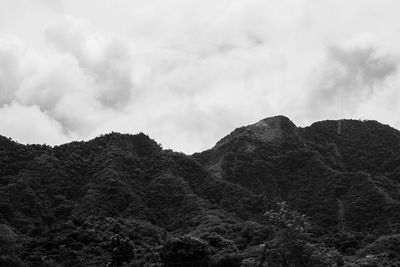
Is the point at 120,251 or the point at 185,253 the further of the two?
the point at 120,251

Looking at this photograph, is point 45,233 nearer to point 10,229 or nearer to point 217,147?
point 10,229

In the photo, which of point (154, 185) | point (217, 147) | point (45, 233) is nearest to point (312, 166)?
point (217, 147)

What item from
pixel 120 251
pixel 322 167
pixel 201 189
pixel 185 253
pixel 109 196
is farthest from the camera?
pixel 322 167

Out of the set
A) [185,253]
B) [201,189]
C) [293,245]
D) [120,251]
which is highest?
[201,189]

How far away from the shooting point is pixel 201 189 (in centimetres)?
9262

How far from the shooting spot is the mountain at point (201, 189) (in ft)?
225

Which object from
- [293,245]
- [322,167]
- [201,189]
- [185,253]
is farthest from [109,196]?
[293,245]

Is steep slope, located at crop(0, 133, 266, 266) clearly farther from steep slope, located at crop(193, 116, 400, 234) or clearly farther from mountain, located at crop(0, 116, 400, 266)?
steep slope, located at crop(193, 116, 400, 234)

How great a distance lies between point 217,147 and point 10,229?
48.5 m

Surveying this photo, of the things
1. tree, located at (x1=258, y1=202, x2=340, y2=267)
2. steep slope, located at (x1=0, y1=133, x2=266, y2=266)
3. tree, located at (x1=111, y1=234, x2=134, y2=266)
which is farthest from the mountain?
tree, located at (x1=258, y1=202, x2=340, y2=267)

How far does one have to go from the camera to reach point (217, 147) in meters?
109

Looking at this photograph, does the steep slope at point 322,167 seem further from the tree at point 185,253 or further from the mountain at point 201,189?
the tree at point 185,253

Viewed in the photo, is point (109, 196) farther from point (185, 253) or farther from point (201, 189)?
point (185, 253)

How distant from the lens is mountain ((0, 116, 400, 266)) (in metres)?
68.4
